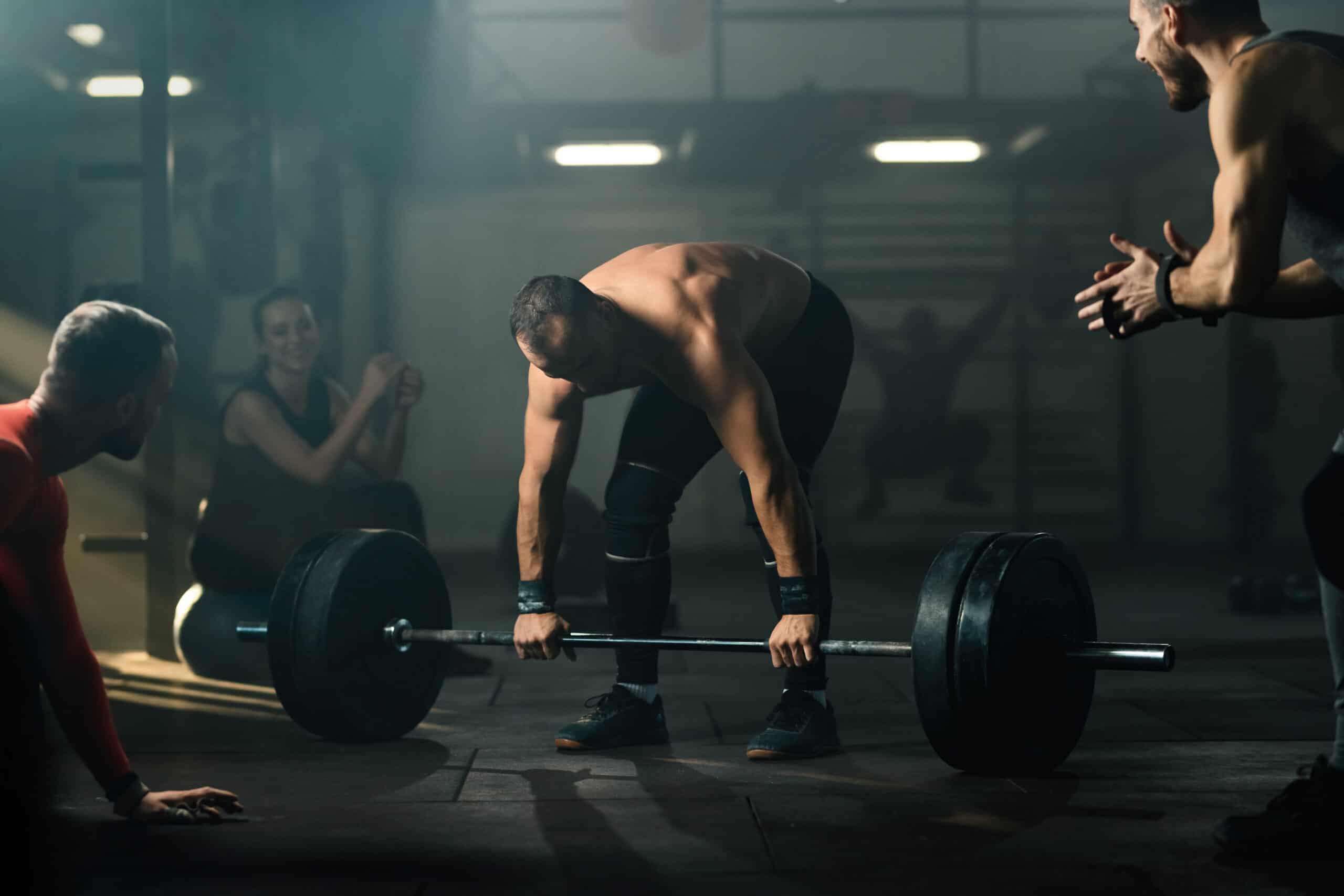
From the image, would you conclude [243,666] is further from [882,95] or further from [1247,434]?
[1247,434]

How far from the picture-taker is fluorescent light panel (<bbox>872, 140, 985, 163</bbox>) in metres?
8.16

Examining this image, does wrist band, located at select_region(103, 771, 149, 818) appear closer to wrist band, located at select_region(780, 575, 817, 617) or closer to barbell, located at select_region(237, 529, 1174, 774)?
barbell, located at select_region(237, 529, 1174, 774)

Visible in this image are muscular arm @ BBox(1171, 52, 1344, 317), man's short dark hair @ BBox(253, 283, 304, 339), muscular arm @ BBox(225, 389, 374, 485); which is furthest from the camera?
man's short dark hair @ BBox(253, 283, 304, 339)

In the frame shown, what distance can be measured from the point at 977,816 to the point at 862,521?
6358 mm

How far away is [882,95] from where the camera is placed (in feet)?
23.5

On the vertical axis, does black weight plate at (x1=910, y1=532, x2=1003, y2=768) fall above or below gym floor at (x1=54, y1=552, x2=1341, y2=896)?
above

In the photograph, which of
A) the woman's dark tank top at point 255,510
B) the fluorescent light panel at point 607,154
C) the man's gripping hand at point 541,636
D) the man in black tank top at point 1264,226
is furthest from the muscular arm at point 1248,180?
the fluorescent light panel at point 607,154

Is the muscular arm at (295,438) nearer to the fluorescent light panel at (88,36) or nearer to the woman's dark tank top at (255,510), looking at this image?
the woman's dark tank top at (255,510)

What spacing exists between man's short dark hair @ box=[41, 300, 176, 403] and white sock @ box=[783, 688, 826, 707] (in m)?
1.30

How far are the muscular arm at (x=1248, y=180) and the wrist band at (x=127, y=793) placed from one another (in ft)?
5.06

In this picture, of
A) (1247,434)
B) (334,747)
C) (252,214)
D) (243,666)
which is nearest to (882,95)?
(1247,434)

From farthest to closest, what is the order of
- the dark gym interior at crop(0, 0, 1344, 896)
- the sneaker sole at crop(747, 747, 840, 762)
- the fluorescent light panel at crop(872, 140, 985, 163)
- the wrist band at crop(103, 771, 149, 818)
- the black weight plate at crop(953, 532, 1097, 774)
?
the fluorescent light panel at crop(872, 140, 985, 163)
the dark gym interior at crop(0, 0, 1344, 896)
the sneaker sole at crop(747, 747, 840, 762)
the black weight plate at crop(953, 532, 1097, 774)
the wrist band at crop(103, 771, 149, 818)

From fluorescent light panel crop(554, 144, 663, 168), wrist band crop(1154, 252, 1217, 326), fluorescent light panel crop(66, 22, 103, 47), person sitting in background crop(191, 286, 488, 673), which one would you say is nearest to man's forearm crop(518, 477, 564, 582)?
person sitting in background crop(191, 286, 488, 673)

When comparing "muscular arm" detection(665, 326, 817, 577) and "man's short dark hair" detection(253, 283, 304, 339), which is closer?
"muscular arm" detection(665, 326, 817, 577)
